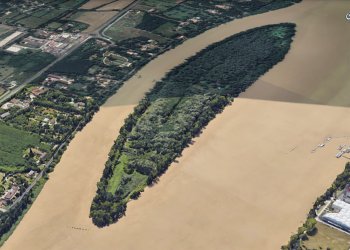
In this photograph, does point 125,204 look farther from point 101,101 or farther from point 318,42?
point 318,42

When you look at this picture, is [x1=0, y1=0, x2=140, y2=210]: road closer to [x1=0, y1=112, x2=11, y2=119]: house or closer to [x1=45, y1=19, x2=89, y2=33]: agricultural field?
[x1=45, y1=19, x2=89, y2=33]: agricultural field

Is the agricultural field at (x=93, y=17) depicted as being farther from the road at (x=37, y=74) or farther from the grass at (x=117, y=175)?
the grass at (x=117, y=175)

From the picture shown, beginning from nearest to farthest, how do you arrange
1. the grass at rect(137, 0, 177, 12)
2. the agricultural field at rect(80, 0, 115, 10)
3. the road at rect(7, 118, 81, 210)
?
1. the road at rect(7, 118, 81, 210)
2. the grass at rect(137, 0, 177, 12)
3. the agricultural field at rect(80, 0, 115, 10)

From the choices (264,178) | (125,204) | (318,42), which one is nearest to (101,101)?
(125,204)

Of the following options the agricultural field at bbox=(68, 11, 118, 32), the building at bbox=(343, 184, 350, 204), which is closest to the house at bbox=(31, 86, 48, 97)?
the agricultural field at bbox=(68, 11, 118, 32)

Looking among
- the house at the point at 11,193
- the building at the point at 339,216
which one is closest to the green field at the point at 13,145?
the house at the point at 11,193

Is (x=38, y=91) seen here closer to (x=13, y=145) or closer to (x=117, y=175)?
(x=13, y=145)
